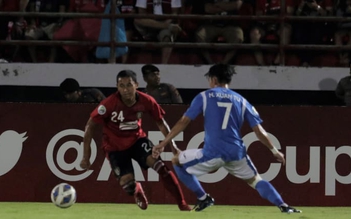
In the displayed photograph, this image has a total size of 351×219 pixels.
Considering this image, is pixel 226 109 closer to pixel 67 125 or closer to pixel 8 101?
pixel 67 125

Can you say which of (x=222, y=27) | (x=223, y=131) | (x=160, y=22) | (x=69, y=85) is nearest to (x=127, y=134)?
(x=223, y=131)

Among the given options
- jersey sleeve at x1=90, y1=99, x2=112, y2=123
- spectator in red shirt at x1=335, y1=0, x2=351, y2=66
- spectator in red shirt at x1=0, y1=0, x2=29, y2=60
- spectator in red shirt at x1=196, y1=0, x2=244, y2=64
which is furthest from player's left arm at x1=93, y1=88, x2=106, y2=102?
spectator in red shirt at x1=335, y1=0, x2=351, y2=66

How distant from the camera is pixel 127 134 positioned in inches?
514

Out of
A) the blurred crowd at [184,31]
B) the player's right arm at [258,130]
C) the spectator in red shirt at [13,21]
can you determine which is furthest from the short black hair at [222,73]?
the spectator in red shirt at [13,21]

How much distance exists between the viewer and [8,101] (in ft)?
57.6

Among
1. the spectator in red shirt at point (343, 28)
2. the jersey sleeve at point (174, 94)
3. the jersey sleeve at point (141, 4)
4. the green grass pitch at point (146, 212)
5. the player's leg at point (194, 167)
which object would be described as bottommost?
the green grass pitch at point (146, 212)

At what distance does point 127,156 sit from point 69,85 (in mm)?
2987

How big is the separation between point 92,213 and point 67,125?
10.00 ft

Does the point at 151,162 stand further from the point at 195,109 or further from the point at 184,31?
the point at 184,31

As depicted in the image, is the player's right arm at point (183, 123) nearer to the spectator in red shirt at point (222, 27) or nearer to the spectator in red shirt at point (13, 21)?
the spectator in red shirt at point (222, 27)

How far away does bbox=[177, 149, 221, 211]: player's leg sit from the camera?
12.3m

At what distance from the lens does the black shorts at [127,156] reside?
42.9 ft

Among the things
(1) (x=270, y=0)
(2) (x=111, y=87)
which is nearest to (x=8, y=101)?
(2) (x=111, y=87)

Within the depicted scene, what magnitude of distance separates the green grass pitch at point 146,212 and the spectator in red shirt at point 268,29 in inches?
115
